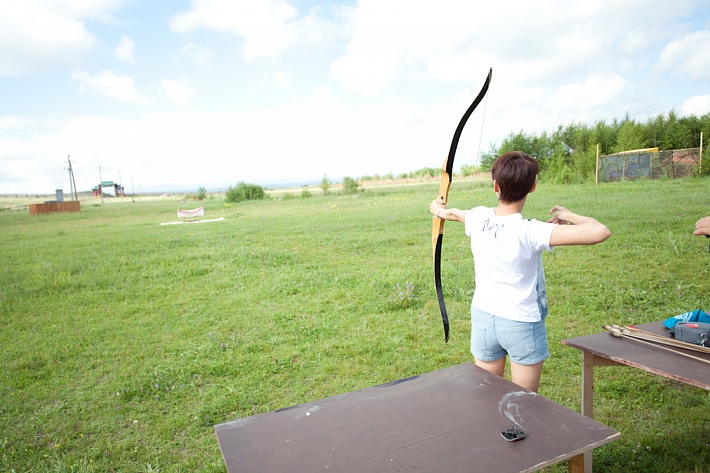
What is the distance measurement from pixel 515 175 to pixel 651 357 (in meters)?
1.17

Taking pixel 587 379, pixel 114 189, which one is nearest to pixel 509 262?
pixel 587 379

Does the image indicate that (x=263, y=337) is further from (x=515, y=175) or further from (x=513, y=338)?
(x=515, y=175)

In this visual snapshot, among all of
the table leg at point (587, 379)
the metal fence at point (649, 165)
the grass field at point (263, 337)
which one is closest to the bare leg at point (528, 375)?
the table leg at point (587, 379)

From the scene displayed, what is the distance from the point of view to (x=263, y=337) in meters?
5.17

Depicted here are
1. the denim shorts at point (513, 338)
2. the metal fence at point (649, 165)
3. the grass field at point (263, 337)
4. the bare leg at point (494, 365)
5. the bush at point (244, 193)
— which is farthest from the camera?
the bush at point (244, 193)

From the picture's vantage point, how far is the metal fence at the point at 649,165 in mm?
20047

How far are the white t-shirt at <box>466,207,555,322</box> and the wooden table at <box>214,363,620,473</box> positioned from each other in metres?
0.37

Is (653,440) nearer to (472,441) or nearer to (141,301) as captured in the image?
(472,441)

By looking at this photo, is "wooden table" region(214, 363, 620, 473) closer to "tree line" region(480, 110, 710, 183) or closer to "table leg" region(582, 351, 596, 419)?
"table leg" region(582, 351, 596, 419)

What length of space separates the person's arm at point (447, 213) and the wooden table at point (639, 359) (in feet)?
2.96

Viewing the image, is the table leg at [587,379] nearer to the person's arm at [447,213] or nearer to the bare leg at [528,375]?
the bare leg at [528,375]

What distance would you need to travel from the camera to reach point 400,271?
7.52 metres

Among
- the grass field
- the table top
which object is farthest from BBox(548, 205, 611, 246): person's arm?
the grass field

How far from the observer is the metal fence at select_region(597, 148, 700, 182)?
65.8ft
